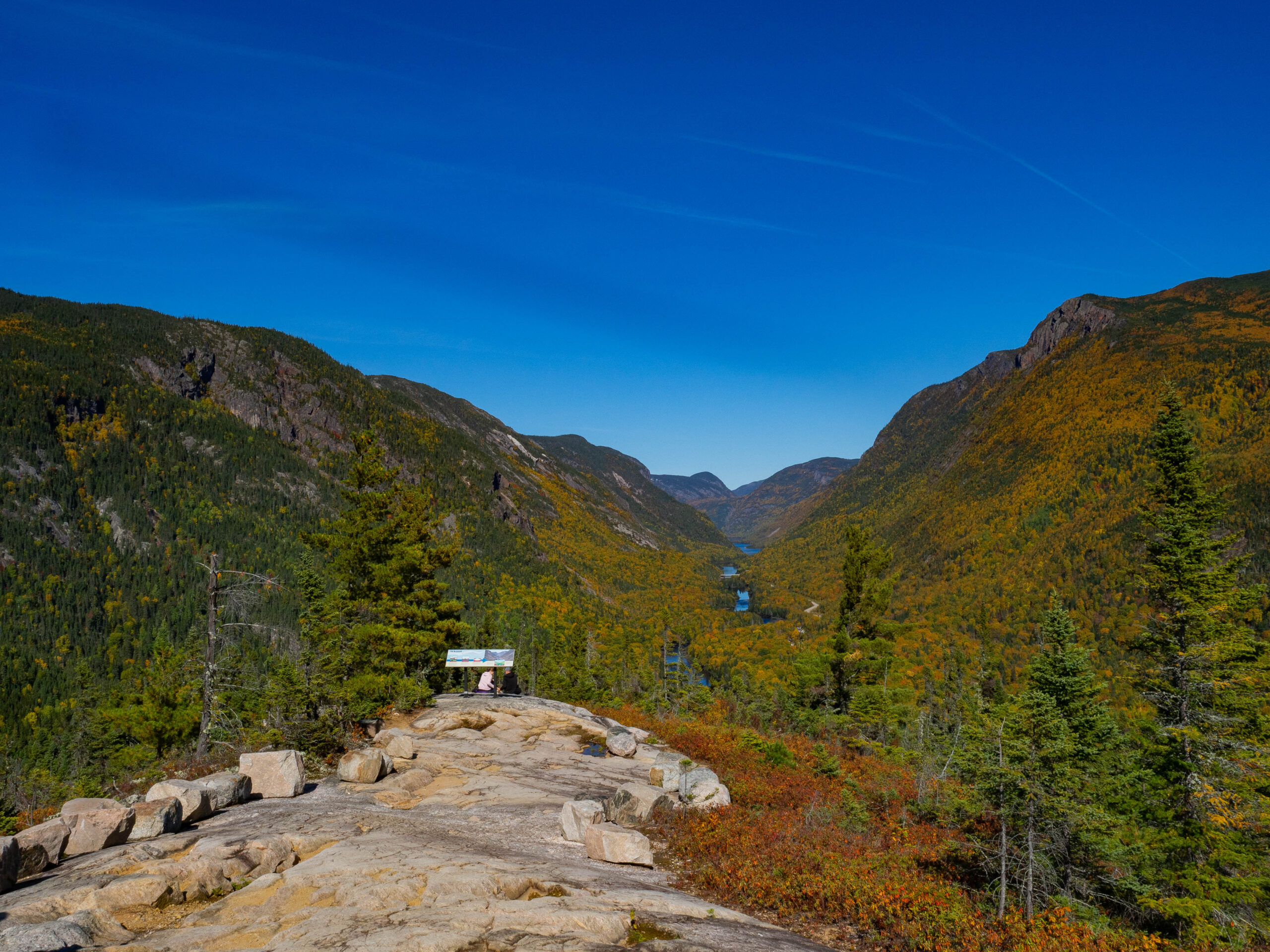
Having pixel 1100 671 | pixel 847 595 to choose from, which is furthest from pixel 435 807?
pixel 1100 671

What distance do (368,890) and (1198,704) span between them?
74.3ft

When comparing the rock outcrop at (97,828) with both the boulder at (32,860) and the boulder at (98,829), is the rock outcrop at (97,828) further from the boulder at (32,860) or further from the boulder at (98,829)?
the boulder at (32,860)

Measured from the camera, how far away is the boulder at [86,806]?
11.5 metres

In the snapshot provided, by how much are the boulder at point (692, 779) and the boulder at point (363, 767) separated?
8.83 m

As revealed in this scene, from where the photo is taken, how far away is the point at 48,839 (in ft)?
34.8

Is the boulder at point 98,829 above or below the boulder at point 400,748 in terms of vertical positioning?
above

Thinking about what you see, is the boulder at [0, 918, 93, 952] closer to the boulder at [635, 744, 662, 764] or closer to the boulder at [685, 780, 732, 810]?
the boulder at [685, 780, 732, 810]

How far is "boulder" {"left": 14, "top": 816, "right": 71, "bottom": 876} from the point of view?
1021cm

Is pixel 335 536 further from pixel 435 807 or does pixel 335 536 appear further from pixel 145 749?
pixel 145 749

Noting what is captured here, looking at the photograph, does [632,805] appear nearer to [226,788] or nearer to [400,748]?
[400,748]

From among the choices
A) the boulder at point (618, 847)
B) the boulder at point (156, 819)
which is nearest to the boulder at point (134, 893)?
the boulder at point (156, 819)

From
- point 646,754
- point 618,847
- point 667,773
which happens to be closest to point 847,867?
point 618,847

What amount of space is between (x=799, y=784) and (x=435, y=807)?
11528 millimetres

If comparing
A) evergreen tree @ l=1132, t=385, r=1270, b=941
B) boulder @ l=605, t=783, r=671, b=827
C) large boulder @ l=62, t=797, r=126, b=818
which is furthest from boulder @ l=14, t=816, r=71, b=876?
Answer: evergreen tree @ l=1132, t=385, r=1270, b=941
